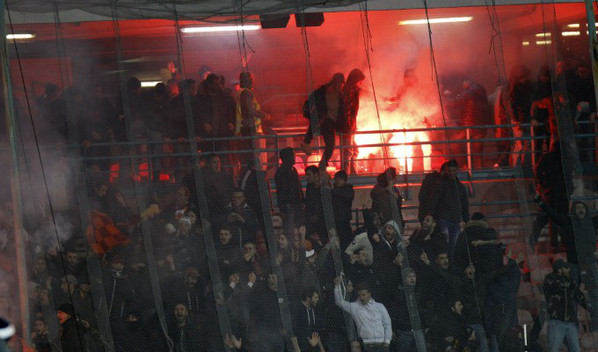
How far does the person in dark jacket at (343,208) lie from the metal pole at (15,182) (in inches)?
94.1

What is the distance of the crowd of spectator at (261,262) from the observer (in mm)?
6828

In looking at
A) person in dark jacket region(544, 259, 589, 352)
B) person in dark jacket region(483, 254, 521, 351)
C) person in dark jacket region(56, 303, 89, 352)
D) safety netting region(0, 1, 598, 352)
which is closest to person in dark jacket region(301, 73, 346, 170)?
safety netting region(0, 1, 598, 352)

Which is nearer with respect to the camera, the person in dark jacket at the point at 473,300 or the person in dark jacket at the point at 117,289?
the person in dark jacket at the point at 117,289

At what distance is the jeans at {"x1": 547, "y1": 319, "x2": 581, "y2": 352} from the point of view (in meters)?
7.01

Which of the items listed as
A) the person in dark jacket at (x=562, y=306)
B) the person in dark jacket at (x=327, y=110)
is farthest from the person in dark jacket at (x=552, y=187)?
the person in dark jacket at (x=327, y=110)

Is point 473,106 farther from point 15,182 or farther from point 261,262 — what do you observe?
point 15,182

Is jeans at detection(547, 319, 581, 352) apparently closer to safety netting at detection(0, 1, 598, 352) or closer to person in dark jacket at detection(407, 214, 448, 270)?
safety netting at detection(0, 1, 598, 352)

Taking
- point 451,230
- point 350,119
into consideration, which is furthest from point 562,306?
point 350,119

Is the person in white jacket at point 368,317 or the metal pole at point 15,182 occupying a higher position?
the metal pole at point 15,182

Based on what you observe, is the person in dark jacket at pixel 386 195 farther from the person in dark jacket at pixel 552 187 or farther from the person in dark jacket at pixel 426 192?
the person in dark jacket at pixel 552 187

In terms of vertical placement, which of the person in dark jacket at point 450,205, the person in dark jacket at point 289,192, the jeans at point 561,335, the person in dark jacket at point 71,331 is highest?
the person in dark jacket at point 289,192

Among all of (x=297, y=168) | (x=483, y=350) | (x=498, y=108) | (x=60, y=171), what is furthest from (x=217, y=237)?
(x=498, y=108)

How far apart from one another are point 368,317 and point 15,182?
113 inches

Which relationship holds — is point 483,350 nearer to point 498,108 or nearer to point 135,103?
point 498,108
